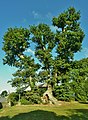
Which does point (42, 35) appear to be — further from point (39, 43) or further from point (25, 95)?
point (25, 95)

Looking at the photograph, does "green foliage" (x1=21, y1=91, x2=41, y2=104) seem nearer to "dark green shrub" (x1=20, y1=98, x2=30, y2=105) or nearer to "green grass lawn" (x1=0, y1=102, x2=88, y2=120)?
"dark green shrub" (x1=20, y1=98, x2=30, y2=105)

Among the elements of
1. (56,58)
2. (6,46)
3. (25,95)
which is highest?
(6,46)

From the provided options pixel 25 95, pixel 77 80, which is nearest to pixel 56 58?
pixel 77 80

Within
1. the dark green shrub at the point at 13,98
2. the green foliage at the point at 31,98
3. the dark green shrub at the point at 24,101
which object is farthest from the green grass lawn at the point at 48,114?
the dark green shrub at the point at 13,98

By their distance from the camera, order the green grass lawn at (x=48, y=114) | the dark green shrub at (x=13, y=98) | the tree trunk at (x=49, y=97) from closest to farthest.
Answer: the green grass lawn at (x=48, y=114) < the tree trunk at (x=49, y=97) < the dark green shrub at (x=13, y=98)

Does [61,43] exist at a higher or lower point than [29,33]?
lower

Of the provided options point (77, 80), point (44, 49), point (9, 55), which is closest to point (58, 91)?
point (77, 80)

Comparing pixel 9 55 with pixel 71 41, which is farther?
pixel 9 55

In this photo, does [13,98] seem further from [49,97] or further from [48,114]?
[48,114]

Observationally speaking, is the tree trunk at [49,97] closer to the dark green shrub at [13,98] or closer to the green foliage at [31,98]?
the green foliage at [31,98]

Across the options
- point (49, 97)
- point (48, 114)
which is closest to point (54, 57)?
point (49, 97)

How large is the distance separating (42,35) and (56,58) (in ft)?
19.0

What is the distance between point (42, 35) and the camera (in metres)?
54.9

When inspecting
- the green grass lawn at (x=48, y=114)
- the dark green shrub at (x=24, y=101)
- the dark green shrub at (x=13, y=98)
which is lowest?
the green grass lawn at (x=48, y=114)
